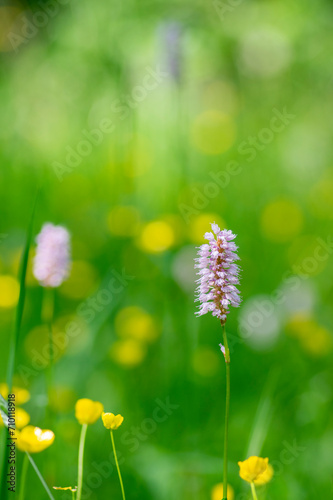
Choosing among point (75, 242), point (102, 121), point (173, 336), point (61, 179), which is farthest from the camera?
point (102, 121)

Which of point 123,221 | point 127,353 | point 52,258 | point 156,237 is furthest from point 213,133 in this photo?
point 52,258

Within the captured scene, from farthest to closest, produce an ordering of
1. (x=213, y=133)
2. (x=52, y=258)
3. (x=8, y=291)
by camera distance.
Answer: (x=213, y=133) < (x=8, y=291) < (x=52, y=258)

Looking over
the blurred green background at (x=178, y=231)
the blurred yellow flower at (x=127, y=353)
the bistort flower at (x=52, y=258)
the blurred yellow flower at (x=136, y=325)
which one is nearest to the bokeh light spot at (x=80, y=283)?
the blurred green background at (x=178, y=231)

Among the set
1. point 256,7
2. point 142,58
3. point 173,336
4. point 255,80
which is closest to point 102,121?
point 142,58

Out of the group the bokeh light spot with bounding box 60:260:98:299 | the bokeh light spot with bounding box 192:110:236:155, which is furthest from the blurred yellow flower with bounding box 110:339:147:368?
the bokeh light spot with bounding box 192:110:236:155

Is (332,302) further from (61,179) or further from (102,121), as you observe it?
(102,121)

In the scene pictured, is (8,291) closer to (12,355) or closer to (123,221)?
(123,221)

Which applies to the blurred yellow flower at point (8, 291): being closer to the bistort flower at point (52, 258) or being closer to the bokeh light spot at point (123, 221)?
the bokeh light spot at point (123, 221)

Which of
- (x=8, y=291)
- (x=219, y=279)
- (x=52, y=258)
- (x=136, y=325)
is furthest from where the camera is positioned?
(x=8, y=291)
